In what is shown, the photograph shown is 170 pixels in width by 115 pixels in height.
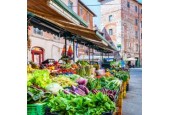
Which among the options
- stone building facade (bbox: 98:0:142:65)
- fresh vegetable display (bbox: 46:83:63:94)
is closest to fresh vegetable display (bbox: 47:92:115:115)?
fresh vegetable display (bbox: 46:83:63:94)

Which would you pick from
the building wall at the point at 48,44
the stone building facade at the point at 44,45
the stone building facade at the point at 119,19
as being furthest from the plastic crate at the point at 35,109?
the building wall at the point at 48,44

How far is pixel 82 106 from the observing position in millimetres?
1388

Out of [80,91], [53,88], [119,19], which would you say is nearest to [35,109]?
[53,88]

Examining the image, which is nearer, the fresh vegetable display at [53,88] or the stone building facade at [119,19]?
the fresh vegetable display at [53,88]

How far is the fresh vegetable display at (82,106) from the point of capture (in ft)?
4.44

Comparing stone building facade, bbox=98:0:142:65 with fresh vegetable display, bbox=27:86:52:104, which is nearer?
fresh vegetable display, bbox=27:86:52:104

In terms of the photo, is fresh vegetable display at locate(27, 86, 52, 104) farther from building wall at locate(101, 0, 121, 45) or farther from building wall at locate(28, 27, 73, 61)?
building wall at locate(28, 27, 73, 61)

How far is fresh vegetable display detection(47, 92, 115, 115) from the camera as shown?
1.35m

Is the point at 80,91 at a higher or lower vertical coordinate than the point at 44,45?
lower

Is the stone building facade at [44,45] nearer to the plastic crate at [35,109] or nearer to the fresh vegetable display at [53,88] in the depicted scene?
the fresh vegetable display at [53,88]

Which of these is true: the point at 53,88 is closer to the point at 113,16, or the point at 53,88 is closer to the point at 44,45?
the point at 113,16

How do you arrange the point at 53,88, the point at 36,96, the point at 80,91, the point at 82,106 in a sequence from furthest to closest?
the point at 80,91, the point at 53,88, the point at 36,96, the point at 82,106
